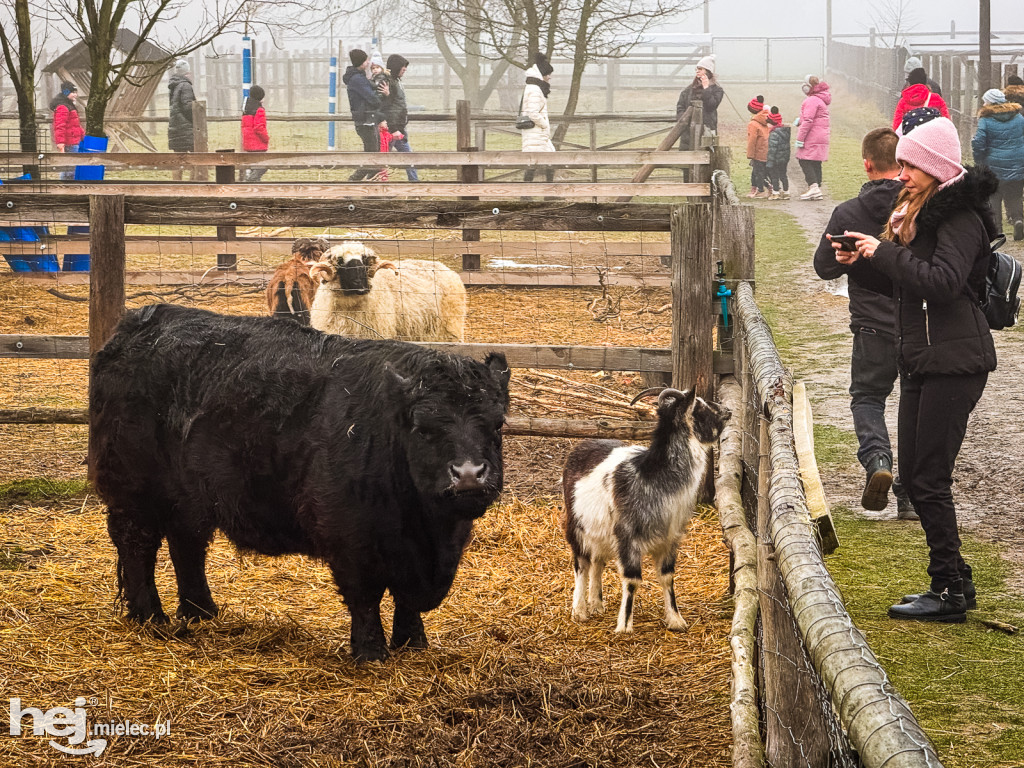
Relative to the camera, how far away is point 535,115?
17.5 meters

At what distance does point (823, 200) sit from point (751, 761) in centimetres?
2189

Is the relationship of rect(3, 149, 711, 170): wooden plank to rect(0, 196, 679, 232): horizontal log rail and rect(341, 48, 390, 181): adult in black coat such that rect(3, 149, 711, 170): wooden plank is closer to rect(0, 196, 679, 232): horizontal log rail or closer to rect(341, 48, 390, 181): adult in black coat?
rect(341, 48, 390, 181): adult in black coat

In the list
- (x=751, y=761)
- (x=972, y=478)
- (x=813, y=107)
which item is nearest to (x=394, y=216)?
(x=972, y=478)

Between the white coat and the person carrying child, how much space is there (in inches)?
250

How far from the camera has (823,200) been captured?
23234mm

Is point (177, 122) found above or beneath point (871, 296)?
above

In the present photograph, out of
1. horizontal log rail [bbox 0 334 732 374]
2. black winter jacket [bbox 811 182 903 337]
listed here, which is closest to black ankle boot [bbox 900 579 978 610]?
black winter jacket [bbox 811 182 903 337]

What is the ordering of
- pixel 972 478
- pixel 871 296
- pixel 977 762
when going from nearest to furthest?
1. pixel 977 762
2. pixel 871 296
3. pixel 972 478

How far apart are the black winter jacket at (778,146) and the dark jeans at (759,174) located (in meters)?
0.17

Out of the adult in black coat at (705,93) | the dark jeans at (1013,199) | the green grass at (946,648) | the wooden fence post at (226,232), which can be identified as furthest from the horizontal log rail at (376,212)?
the adult in black coat at (705,93)

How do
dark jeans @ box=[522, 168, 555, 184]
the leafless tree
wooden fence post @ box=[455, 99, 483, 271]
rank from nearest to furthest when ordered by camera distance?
the leafless tree → wooden fence post @ box=[455, 99, 483, 271] → dark jeans @ box=[522, 168, 555, 184]

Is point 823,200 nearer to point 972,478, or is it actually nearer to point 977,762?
point 972,478

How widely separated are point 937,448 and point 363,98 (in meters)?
18.2

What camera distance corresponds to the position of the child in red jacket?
19828 millimetres
